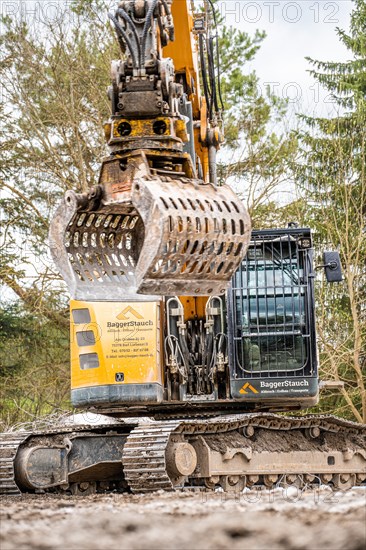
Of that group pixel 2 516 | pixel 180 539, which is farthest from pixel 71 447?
pixel 180 539

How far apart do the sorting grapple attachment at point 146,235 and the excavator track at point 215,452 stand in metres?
2.86

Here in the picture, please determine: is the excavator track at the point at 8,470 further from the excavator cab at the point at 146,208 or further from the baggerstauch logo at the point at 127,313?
the excavator cab at the point at 146,208

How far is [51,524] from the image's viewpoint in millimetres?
3801

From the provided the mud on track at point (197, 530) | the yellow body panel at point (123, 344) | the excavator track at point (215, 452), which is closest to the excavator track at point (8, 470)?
the excavator track at point (215, 452)

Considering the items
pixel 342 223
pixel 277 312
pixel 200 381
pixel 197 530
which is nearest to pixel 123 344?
pixel 200 381

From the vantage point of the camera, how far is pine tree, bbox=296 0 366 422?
62.7 ft

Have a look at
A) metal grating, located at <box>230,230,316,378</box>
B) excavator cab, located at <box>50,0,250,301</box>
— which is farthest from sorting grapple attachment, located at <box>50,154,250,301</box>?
metal grating, located at <box>230,230,316,378</box>

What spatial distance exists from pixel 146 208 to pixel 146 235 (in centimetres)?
16

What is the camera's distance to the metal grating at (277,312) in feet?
34.0

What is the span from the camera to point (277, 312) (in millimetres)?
10430

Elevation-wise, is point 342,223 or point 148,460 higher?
point 342,223

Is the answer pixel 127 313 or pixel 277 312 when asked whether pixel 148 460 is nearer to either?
pixel 127 313

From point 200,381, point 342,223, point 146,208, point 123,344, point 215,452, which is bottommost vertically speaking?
point 215,452

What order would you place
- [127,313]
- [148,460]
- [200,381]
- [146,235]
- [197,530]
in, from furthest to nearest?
[200,381] < [127,313] < [148,460] < [146,235] < [197,530]
